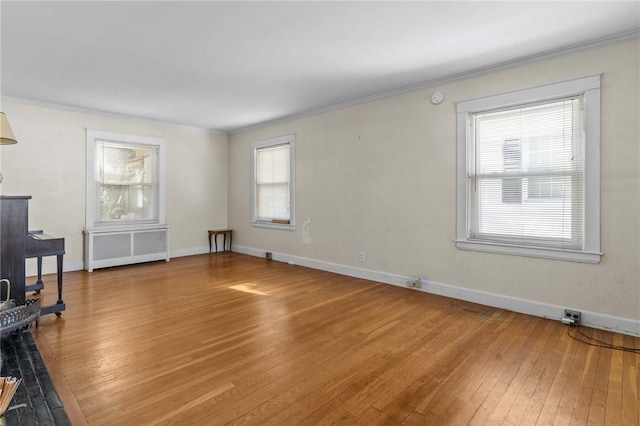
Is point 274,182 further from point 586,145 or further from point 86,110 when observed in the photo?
point 586,145

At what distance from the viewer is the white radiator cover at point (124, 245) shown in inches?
210

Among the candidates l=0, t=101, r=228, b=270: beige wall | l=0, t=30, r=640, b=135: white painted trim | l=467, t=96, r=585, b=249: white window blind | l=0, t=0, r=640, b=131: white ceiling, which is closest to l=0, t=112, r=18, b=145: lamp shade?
l=0, t=0, r=640, b=131: white ceiling

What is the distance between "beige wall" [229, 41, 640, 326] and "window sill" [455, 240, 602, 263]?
2.2 inches

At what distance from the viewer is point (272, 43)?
306 cm

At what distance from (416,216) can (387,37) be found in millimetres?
2154

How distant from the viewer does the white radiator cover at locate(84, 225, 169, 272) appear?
5.33 metres

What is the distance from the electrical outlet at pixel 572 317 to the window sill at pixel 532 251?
48cm

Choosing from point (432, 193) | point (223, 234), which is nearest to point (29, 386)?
point (432, 193)

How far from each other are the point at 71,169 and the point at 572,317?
22.3ft

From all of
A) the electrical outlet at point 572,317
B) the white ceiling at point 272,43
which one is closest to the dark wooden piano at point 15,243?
the white ceiling at point 272,43

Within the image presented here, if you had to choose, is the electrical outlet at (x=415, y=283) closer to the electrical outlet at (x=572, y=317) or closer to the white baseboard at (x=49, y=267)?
the electrical outlet at (x=572, y=317)

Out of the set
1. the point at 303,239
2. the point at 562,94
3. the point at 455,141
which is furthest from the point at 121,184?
the point at 562,94

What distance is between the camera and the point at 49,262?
16.5 ft

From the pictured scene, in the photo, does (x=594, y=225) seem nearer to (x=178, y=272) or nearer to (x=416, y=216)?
(x=416, y=216)
